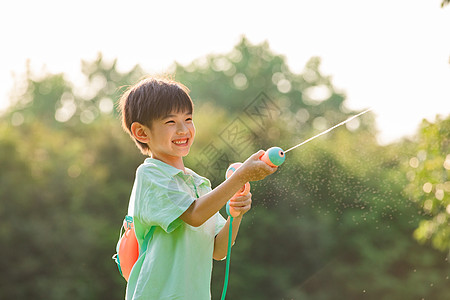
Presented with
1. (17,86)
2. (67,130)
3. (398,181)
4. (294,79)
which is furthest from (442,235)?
(17,86)

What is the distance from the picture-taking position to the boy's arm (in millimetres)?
1741

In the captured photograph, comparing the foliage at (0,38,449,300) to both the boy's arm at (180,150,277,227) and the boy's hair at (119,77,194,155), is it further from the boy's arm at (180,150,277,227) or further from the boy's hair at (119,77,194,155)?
the boy's arm at (180,150,277,227)

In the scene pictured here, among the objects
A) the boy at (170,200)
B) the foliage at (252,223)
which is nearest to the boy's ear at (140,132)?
the boy at (170,200)

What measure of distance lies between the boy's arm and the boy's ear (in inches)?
11.6

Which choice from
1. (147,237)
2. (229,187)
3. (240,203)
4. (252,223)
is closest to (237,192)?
(240,203)

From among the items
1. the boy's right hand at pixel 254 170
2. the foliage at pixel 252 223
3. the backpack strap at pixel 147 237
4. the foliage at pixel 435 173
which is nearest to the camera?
the boy's right hand at pixel 254 170

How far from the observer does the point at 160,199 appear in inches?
71.4

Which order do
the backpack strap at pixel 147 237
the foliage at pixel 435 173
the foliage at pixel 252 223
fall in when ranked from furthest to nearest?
the foliage at pixel 252 223
the foliage at pixel 435 173
the backpack strap at pixel 147 237

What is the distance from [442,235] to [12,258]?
7507 millimetres

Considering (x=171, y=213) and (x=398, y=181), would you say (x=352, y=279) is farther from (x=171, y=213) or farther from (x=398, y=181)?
(x=171, y=213)

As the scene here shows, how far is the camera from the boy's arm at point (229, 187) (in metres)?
1.74

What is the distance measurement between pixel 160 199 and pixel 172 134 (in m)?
0.20

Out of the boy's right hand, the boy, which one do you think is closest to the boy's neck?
the boy

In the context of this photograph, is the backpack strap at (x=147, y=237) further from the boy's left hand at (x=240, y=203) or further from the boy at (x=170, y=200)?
the boy's left hand at (x=240, y=203)
